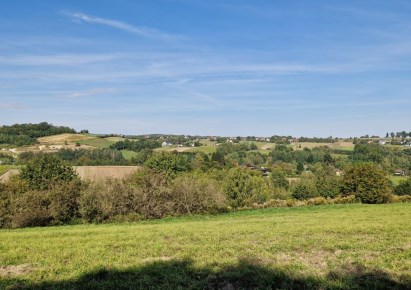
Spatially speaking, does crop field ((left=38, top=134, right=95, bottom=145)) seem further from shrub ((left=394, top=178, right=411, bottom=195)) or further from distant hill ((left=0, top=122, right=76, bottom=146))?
shrub ((left=394, top=178, right=411, bottom=195))

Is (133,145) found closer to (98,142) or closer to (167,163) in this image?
(98,142)

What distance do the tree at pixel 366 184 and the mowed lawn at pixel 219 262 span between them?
4831cm

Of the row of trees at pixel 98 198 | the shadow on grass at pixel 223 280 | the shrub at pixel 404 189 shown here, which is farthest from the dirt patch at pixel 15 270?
the shrub at pixel 404 189

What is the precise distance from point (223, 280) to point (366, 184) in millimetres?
59757

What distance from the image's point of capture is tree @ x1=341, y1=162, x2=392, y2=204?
60.3 metres

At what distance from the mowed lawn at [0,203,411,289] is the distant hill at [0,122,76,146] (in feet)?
468

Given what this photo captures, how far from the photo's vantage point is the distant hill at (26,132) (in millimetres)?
143750

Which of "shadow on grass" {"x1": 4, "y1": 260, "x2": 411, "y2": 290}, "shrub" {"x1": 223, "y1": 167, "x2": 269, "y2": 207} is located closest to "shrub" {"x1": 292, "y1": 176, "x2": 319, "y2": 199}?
"shrub" {"x1": 223, "y1": 167, "x2": 269, "y2": 207}

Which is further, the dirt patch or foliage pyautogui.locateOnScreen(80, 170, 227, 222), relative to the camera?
foliage pyautogui.locateOnScreen(80, 170, 227, 222)

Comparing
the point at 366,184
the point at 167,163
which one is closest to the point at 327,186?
the point at 366,184

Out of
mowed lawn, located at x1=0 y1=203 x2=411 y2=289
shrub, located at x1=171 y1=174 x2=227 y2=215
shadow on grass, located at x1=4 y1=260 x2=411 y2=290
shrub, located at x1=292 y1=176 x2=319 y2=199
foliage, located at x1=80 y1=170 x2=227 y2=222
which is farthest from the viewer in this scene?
shrub, located at x1=292 y1=176 x2=319 y2=199

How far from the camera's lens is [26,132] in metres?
156

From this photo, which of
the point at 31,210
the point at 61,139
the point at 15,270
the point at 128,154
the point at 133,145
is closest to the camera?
the point at 15,270

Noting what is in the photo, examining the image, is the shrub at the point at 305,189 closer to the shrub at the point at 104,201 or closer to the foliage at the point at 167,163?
the foliage at the point at 167,163
